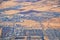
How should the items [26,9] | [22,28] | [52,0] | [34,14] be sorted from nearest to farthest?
[22,28] → [34,14] → [26,9] → [52,0]

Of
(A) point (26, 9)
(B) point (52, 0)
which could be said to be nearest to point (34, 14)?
(A) point (26, 9)

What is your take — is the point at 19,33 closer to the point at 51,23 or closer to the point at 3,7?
the point at 51,23

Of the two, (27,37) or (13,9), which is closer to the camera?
(27,37)

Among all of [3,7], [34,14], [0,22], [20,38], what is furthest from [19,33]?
[3,7]

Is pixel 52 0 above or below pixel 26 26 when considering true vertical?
above

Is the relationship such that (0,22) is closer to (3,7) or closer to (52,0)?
(3,7)

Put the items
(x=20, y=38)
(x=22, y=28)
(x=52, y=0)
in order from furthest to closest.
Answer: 1. (x=52, y=0)
2. (x=22, y=28)
3. (x=20, y=38)

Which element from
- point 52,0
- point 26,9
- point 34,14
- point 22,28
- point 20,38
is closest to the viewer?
point 20,38

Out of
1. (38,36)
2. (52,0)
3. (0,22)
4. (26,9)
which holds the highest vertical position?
(52,0)

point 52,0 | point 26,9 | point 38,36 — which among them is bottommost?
point 38,36
